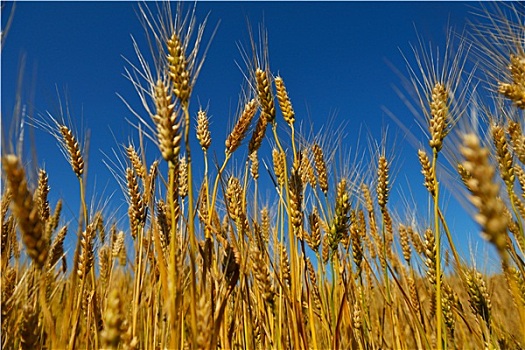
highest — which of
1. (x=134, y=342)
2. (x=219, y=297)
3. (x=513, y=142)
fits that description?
(x=513, y=142)

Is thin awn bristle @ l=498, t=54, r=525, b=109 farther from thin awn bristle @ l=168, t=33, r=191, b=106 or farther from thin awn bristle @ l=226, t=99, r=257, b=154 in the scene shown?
thin awn bristle @ l=168, t=33, r=191, b=106

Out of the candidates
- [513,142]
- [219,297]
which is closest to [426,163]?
[513,142]

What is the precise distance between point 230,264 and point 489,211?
3.05 feet

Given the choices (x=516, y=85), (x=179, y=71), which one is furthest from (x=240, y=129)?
(x=516, y=85)

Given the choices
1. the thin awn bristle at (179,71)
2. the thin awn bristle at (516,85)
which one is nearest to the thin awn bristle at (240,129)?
the thin awn bristle at (179,71)

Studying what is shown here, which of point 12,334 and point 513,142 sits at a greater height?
point 513,142

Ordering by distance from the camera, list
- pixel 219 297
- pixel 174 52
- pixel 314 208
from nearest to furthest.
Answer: pixel 219 297
pixel 174 52
pixel 314 208

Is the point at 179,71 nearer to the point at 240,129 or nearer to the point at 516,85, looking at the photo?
the point at 240,129

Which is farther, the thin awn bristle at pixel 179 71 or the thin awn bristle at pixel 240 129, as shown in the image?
the thin awn bristle at pixel 240 129

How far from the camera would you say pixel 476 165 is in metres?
0.94

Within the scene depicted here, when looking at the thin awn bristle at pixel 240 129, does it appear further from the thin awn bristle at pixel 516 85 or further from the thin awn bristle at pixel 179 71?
the thin awn bristle at pixel 516 85

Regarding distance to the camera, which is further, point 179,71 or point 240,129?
point 240,129

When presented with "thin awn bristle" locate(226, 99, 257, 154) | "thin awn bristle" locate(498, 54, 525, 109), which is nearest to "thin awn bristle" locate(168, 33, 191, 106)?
"thin awn bristle" locate(226, 99, 257, 154)

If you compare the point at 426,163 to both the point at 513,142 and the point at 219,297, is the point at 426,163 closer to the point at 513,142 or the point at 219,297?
the point at 513,142
